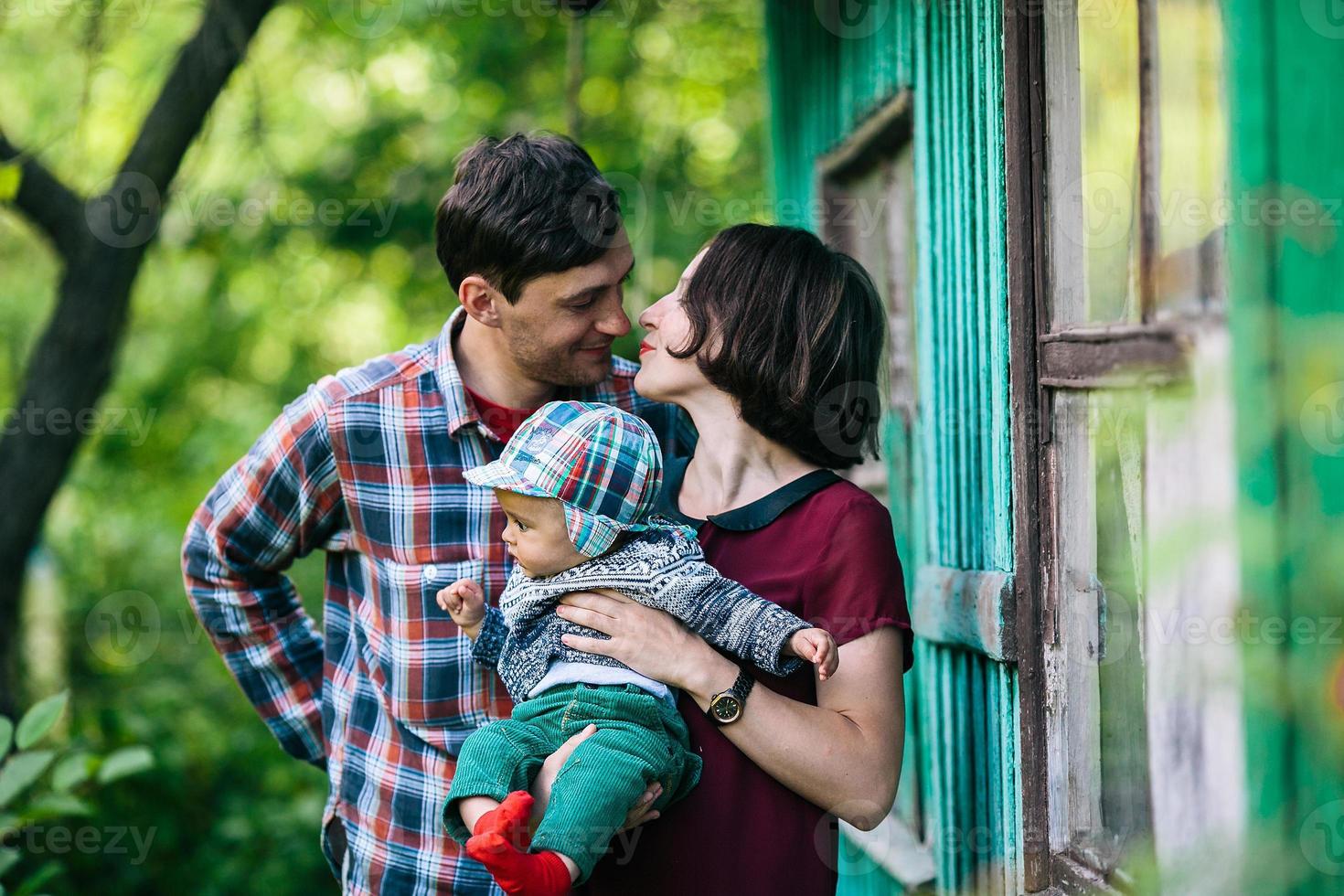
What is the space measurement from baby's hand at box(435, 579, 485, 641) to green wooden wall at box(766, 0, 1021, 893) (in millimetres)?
999

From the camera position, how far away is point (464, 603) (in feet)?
6.96

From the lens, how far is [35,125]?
816cm

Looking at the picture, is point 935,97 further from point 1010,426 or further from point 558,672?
point 558,672

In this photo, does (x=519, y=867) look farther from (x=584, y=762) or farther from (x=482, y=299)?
(x=482, y=299)

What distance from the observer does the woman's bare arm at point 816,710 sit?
187 centimetres

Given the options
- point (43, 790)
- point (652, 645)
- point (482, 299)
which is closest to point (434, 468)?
point (482, 299)

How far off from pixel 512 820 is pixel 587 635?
344 millimetres

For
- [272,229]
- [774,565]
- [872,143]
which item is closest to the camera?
[774,565]

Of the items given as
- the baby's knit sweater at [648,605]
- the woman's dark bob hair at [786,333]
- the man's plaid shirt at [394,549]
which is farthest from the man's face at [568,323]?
the baby's knit sweater at [648,605]

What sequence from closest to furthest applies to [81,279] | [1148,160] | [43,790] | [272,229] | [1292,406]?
1. [1292,406]
2. [1148,160]
3. [81,279]
4. [43,790]
5. [272,229]

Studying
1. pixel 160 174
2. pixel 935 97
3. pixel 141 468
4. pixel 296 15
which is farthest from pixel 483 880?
pixel 141 468

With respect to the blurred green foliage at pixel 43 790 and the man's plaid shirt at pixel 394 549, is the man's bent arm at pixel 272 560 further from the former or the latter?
the blurred green foliage at pixel 43 790

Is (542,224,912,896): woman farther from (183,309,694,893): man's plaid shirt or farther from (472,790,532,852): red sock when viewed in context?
(183,309,694,893): man's plaid shirt

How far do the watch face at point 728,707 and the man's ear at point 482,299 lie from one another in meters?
0.98
